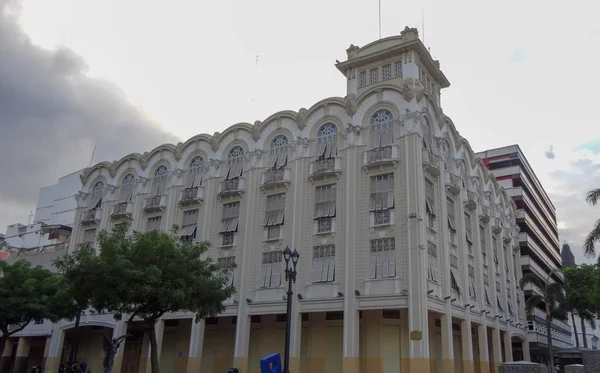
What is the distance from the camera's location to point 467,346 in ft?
108

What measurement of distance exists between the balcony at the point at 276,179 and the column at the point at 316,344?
898 centimetres

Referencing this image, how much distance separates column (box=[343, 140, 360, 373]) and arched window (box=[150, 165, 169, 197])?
16.6 meters

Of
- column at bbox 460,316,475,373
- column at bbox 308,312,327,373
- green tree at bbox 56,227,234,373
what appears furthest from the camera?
column at bbox 460,316,475,373

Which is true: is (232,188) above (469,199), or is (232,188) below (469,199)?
below

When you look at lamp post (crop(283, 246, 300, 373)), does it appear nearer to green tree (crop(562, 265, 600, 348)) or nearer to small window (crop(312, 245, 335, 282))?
small window (crop(312, 245, 335, 282))

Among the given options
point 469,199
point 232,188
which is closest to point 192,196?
point 232,188

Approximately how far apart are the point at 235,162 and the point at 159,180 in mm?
7677

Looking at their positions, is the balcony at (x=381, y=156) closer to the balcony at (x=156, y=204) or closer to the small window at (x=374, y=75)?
the small window at (x=374, y=75)

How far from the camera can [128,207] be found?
42.4m

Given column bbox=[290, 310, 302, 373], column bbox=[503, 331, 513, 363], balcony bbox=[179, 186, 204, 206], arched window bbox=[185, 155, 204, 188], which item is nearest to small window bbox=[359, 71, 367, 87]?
arched window bbox=[185, 155, 204, 188]

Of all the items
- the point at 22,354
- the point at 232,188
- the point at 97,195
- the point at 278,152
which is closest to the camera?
the point at 278,152

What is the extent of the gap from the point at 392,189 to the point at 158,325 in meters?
19.7

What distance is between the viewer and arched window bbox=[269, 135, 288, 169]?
1441 inches

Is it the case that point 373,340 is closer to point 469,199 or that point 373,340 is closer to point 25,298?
point 469,199
